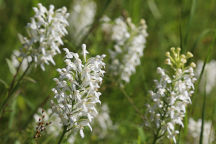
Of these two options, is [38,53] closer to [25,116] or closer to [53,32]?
[53,32]

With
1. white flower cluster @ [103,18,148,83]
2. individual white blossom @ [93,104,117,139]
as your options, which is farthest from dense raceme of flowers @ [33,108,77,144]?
white flower cluster @ [103,18,148,83]

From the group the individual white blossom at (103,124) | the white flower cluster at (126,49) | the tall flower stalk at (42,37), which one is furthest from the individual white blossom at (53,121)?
the white flower cluster at (126,49)

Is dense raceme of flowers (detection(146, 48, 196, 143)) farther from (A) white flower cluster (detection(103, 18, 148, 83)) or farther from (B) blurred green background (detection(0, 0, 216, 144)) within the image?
(A) white flower cluster (detection(103, 18, 148, 83))

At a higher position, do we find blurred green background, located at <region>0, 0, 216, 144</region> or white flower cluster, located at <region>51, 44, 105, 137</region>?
blurred green background, located at <region>0, 0, 216, 144</region>

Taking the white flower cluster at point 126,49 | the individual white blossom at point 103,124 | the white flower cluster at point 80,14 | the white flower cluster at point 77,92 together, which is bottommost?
the white flower cluster at point 77,92

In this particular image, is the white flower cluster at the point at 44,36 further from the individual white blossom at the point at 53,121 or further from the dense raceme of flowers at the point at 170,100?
the dense raceme of flowers at the point at 170,100

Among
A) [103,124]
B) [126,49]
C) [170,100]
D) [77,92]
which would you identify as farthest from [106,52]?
[77,92]

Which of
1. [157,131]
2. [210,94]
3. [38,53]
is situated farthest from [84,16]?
[157,131]
